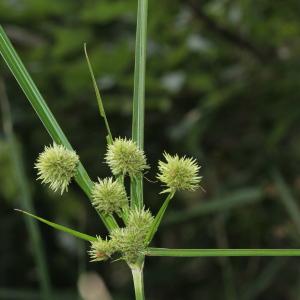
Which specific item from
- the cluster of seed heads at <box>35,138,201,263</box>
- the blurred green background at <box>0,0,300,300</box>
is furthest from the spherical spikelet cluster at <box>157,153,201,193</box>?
the blurred green background at <box>0,0,300,300</box>

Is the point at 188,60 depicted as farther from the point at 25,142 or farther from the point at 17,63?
the point at 17,63

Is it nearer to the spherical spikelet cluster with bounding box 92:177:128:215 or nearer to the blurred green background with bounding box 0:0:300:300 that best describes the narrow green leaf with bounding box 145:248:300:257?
the spherical spikelet cluster with bounding box 92:177:128:215

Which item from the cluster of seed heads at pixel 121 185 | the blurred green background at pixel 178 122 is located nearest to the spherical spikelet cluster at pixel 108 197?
the cluster of seed heads at pixel 121 185

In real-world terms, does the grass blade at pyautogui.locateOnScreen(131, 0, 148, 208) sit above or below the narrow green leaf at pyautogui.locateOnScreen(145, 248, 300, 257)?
above

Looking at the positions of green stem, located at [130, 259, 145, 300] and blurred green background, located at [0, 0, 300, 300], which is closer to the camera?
green stem, located at [130, 259, 145, 300]

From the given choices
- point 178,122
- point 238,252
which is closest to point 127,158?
point 238,252

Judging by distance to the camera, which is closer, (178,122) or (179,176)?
(179,176)

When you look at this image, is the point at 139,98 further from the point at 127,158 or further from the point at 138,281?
the point at 138,281
